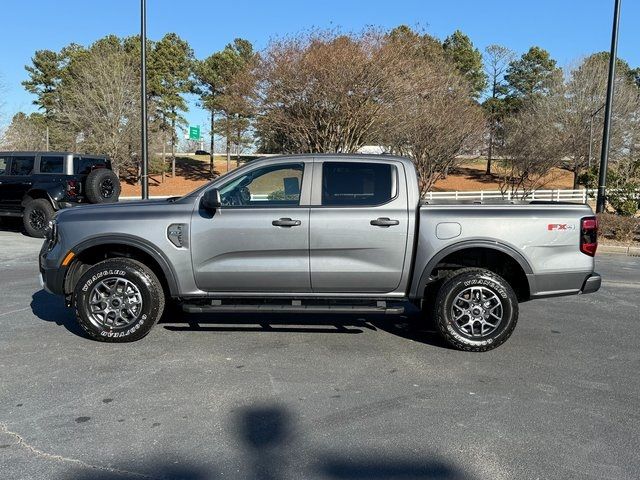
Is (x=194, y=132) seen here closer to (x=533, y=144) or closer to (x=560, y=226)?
(x=533, y=144)

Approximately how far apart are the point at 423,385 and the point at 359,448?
1.17m

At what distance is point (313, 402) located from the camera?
3.99 metres

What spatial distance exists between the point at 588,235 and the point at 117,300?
4457mm

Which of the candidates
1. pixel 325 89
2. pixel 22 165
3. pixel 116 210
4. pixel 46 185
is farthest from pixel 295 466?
pixel 325 89

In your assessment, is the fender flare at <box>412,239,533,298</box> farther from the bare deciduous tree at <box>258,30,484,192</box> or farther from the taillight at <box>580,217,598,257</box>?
the bare deciduous tree at <box>258,30,484,192</box>

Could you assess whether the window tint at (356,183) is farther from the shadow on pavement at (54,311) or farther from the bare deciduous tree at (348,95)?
the bare deciduous tree at (348,95)

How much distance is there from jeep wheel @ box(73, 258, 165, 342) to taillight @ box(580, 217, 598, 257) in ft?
13.1

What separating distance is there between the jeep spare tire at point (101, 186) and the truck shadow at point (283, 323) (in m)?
6.63

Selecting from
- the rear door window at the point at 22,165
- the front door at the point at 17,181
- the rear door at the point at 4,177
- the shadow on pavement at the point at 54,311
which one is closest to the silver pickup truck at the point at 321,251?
the shadow on pavement at the point at 54,311

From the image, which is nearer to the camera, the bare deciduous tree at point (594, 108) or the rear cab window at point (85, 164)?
the rear cab window at point (85, 164)

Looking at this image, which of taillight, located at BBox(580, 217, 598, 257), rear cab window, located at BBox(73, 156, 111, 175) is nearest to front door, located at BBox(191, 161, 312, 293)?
taillight, located at BBox(580, 217, 598, 257)

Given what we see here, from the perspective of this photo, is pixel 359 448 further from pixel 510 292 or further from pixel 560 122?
pixel 560 122

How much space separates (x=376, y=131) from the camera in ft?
78.5

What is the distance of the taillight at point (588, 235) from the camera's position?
199 inches
